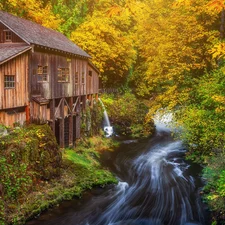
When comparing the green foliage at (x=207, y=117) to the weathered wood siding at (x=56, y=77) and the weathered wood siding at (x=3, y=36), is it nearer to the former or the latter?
the weathered wood siding at (x=56, y=77)

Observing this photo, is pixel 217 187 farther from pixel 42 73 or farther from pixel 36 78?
pixel 42 73

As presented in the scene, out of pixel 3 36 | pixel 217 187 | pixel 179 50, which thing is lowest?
pixel 217 187

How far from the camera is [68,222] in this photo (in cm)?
1189

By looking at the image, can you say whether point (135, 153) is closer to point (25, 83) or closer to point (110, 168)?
point (110, 168)

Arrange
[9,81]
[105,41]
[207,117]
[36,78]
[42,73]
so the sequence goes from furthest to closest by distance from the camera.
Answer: [105,41], [42,73], [36,78], [207,117], [9,81]

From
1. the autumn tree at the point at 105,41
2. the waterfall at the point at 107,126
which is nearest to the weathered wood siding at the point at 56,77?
the waterfall at the point at 107,126

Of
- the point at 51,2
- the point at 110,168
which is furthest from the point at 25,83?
the point at 51,2

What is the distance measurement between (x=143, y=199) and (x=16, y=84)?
9422 mm

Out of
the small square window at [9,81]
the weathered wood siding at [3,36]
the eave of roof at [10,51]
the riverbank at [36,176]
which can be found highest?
the weathered wood siding at [3,36]

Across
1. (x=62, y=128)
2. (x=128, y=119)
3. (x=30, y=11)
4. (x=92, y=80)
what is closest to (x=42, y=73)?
(x=62, y=128)

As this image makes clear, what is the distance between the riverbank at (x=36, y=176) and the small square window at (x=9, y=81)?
8.28ft

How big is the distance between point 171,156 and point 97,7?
23.4 m

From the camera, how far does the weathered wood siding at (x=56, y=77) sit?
16.8 meters

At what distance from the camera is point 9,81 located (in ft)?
47.9
